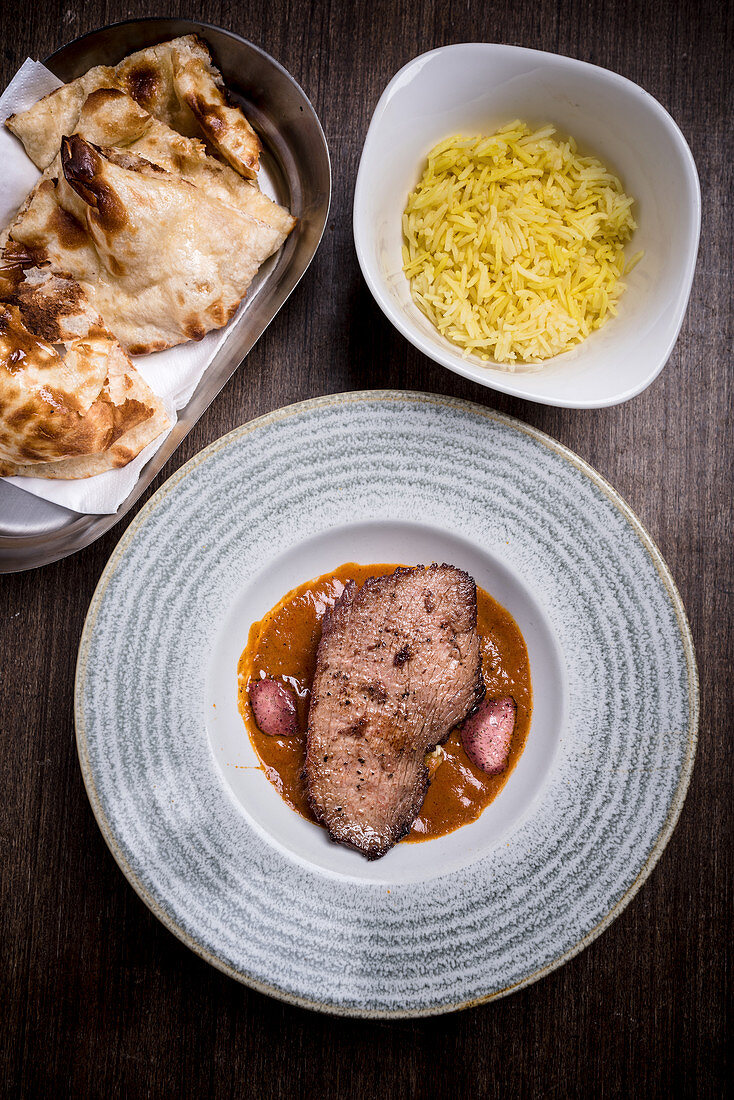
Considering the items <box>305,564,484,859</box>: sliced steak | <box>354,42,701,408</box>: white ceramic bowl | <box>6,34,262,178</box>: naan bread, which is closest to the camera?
<box>354,42,701,408</box>: white ceramic bowl

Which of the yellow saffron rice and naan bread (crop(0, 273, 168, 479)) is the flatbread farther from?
the yellow saffron rice

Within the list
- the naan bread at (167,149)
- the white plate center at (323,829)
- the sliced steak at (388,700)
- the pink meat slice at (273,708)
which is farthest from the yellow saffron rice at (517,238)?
the pink meat slice at (273,708)

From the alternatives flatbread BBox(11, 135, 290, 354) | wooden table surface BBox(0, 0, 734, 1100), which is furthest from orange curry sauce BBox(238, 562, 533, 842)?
flatbread BBox(11, 135, 290, 354)

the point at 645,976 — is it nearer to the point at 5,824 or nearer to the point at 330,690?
the point at 330,690

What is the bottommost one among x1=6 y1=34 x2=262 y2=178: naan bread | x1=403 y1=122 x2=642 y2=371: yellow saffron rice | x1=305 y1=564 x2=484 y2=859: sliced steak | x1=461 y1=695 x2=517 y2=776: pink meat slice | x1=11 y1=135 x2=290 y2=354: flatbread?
x1=461 y1=695 x2=517 y2=776: pink meat slice

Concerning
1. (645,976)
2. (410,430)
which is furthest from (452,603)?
(645,976)

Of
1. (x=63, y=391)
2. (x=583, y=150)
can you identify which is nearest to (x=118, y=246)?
(x=63, y=391)

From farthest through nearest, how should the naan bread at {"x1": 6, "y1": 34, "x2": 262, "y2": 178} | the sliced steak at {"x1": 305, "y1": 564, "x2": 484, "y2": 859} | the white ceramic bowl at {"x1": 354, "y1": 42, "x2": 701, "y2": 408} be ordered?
the sliced steak at {"x1": 305, "y1": 564, "x2": 484, "y2": 859} → the naan bread at {"x1": 6, "y1": 34, "x2": 262, "y2": 178} → the white ceramic bowl at {"x1": 354, "y1": 42, "x2": 701, "y2": 408}
